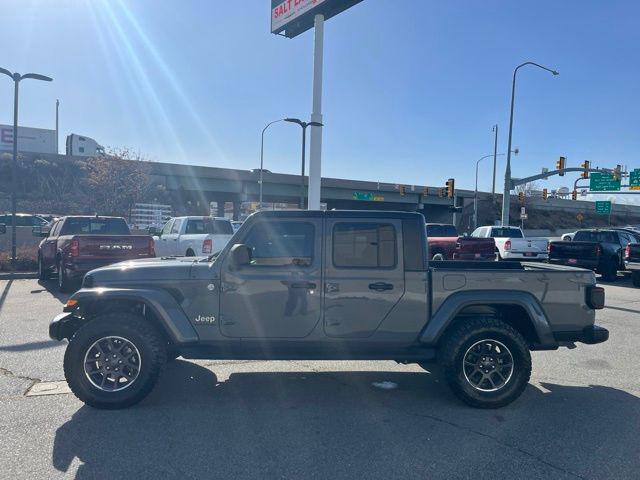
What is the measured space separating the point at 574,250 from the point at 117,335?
1562 centimetres

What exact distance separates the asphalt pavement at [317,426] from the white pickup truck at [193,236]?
7763 millimetres

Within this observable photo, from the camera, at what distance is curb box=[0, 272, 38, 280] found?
1455 centimetres

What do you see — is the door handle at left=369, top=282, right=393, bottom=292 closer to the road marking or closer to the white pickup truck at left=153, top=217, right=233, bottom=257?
the road marking

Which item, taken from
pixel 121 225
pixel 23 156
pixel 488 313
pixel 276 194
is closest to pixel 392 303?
pixel 488 313

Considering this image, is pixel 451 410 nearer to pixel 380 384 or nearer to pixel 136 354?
pixel 380 384

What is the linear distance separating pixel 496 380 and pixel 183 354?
118 inches

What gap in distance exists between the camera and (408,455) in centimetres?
A: 392

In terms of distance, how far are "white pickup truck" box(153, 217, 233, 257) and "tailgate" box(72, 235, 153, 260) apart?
2.86 metres

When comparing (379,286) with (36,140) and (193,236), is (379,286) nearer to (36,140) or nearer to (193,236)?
(193,236)

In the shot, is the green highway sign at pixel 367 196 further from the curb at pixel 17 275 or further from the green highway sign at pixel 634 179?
the curb at pixel 17 275

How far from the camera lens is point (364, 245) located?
5035 mm

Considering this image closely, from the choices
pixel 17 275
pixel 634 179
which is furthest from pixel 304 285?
pixel 634 179

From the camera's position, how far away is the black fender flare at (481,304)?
4.89m

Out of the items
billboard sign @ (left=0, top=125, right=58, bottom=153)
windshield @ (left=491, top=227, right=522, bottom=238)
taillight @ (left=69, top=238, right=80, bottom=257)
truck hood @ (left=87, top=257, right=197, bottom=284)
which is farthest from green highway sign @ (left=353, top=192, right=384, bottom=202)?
truck hood @ (left=87, top=257, right=197, bottom=284)
